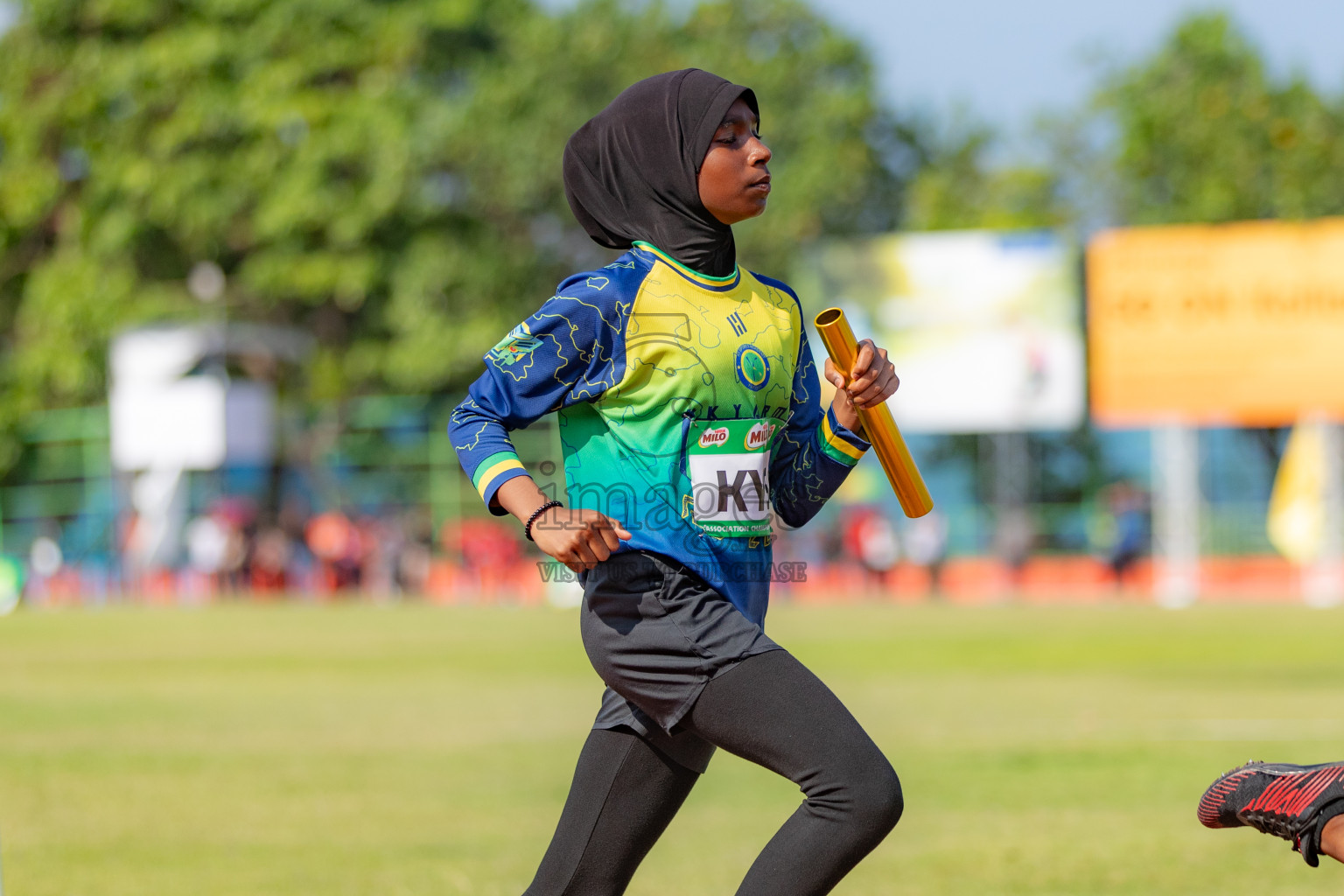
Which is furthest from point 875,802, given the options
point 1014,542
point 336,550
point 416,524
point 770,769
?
point 416,524

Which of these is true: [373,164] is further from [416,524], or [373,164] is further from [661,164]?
[661,164]

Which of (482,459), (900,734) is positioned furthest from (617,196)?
(900,734)

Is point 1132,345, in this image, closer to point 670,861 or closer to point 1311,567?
point 1311,567

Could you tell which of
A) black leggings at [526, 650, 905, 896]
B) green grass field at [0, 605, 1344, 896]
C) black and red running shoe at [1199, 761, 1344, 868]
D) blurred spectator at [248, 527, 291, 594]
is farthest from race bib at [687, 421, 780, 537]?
blurred spectator at [248, 527, 291, 594]

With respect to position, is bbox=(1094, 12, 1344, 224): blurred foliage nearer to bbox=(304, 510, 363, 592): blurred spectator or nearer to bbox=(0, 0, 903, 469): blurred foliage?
bbox=(0, 0, 903, 469): blurred foliage

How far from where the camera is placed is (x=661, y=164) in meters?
3.79

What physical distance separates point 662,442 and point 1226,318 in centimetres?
3175

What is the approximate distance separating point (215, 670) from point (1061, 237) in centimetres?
2186

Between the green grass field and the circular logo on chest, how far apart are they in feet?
9.91

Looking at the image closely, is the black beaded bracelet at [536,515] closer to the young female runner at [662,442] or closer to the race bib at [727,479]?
the young female runner at [662,442]

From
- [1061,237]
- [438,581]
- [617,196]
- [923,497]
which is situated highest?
[1061,237]

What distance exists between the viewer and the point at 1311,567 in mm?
33375

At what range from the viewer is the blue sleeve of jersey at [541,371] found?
368 cm

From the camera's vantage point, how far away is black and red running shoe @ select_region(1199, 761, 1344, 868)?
3516mm
